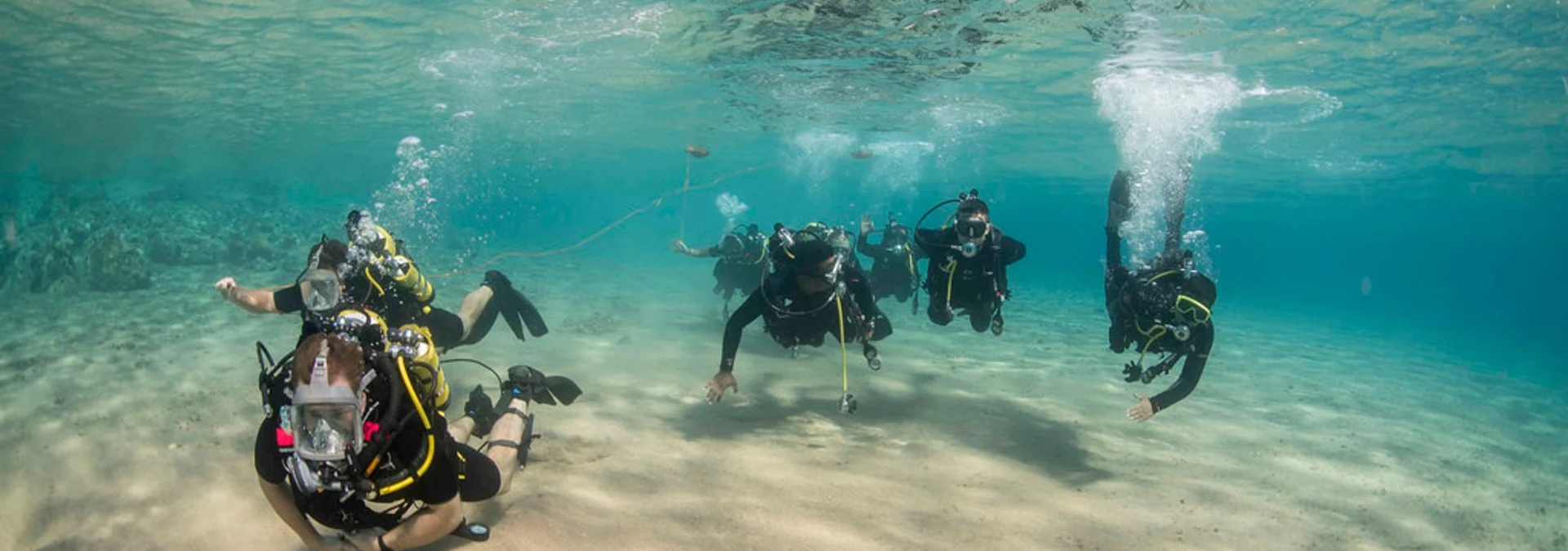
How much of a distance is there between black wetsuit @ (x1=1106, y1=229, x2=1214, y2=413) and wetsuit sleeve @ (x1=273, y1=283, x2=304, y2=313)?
7.69m

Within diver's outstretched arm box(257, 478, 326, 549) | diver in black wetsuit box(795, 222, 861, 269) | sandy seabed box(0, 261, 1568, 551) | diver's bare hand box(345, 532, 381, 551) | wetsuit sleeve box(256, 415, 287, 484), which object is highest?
wetsuit sleeve box(256, 415, 287, 484)

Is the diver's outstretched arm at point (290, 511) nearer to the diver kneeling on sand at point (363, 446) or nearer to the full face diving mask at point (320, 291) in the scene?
the diver kneeling on sand at point (363, 446)

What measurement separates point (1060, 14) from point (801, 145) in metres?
24.0

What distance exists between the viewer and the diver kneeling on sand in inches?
107

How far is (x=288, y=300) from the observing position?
5.56 m

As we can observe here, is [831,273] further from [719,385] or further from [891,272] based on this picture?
[891,272]

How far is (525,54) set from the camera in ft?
65.7

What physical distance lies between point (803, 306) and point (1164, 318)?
3.99 meters

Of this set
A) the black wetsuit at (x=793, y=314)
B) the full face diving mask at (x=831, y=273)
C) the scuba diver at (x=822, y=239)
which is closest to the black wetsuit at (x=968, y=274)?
the scuba diver at (x=822, y=239)

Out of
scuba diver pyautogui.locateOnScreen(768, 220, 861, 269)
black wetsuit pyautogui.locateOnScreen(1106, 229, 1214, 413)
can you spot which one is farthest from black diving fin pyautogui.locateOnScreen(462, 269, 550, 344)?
black wetsuit pyautogui.locateOnScreen(1106, 229, 1214, 413)

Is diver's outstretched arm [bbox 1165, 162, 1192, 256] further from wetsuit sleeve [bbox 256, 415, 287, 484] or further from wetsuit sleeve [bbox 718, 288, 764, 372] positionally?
wetsuit sleeve [bbox 256, 415, 287, 484]

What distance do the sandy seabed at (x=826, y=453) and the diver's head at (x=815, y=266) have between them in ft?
5.49

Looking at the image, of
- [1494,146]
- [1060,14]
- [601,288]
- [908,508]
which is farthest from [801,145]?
[908,508]

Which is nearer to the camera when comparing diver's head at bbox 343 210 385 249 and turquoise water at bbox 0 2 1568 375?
diver's head at bbox 343 210 385 249
